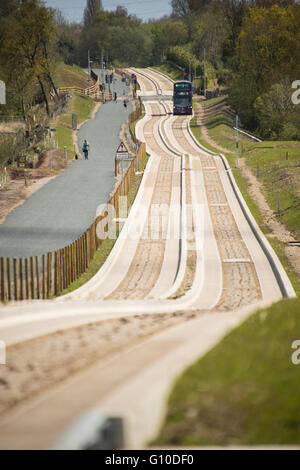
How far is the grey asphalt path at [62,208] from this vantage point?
78.0 ft

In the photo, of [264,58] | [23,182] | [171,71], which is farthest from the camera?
[171,71]

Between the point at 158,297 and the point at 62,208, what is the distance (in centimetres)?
1415

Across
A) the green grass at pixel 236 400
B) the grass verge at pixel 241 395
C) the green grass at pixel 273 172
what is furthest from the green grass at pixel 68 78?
the green grass at pixel 236 400

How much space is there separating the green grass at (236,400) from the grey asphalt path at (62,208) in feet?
49.5

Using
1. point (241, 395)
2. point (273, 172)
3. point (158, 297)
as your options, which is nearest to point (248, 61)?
point (273, 172)

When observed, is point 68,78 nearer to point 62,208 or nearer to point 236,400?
point 62,208

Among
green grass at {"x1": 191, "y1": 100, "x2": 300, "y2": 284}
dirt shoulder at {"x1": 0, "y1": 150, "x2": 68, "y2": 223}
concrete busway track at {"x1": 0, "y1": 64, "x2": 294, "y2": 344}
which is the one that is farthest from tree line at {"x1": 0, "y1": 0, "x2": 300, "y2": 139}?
concrete busway track at {"x1": 0, "y1": 64, "x2": 294, "y2": 344}

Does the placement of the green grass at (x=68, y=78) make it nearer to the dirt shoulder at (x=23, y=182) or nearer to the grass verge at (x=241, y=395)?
the dirt shoulder at (x=23, y=182)

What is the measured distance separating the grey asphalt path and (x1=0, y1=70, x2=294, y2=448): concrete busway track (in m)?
2.57

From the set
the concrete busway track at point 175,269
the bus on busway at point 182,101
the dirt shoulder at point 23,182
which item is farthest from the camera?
the bus on busway at point 182,101

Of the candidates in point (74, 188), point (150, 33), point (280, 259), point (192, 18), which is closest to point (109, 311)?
point (280, 259)

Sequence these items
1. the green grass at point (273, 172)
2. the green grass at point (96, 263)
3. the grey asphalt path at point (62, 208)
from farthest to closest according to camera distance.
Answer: the green grass at point (273, 172)
the grey asphalt path at point (62, 208)
the green grass at point (96, 263)

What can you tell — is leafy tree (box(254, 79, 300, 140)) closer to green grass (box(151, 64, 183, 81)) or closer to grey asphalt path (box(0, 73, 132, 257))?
grey asphalt path (box(0, 73, 132, 257))

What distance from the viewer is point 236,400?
6609 millimetres
